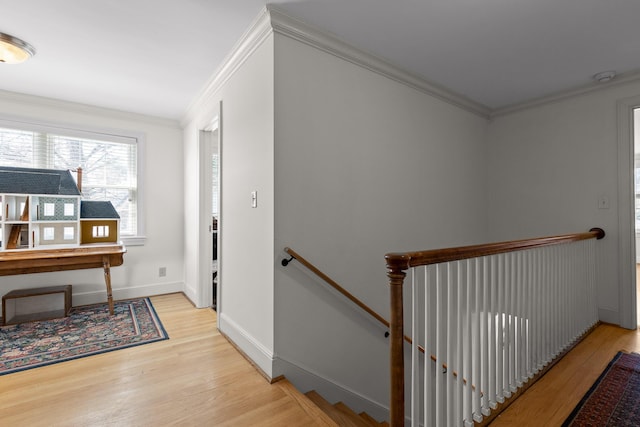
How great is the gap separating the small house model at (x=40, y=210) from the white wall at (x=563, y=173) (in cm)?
471

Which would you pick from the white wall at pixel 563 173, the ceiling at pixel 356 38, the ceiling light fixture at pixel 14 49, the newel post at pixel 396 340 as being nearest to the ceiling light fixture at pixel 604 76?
the ceiling at pixel 356 38

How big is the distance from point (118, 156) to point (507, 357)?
440 centimetres

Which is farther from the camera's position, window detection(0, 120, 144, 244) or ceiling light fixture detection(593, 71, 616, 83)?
window detection(0, 120, 144, 244)

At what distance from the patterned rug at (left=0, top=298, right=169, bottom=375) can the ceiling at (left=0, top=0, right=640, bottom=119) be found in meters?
2.32

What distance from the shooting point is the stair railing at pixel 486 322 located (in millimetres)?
1279

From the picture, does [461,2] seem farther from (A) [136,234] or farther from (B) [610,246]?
(A) [136,234]

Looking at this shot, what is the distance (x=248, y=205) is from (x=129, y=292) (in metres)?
2.57

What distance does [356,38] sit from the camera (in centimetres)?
225

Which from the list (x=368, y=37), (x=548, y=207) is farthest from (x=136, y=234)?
(x=548, y=207)

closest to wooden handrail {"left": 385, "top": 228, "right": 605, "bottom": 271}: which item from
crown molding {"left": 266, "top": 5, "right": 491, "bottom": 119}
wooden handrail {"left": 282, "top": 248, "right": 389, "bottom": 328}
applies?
wooden handrail {"left": 282, "top": 248, "right": 389, "bottom": 328}

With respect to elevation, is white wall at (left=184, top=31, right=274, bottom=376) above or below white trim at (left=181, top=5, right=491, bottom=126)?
below

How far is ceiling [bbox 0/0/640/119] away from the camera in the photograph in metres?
1.91

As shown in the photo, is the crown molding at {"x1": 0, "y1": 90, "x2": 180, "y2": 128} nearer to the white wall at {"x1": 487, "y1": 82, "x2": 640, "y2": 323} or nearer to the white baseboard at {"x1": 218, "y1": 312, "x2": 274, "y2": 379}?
the white baseboard at {"x1": 218, "y1": 312, "x2": 274, "y2": 379}

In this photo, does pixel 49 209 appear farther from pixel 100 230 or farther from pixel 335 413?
pixel 335 413
